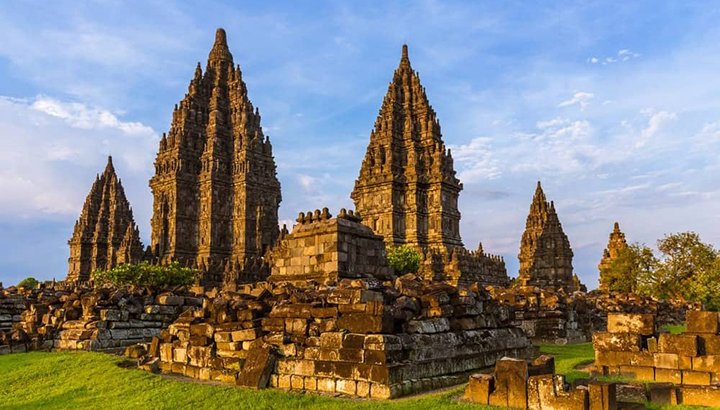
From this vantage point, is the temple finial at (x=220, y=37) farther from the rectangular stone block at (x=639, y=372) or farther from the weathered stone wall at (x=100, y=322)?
the rectangular stone block at (x=639, y=372)

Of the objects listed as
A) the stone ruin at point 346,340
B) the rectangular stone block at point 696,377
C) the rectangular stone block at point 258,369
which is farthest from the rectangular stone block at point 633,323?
the rectangular stone block at point 258,369

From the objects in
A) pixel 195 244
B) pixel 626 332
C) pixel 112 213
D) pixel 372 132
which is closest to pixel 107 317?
pixel 626 332

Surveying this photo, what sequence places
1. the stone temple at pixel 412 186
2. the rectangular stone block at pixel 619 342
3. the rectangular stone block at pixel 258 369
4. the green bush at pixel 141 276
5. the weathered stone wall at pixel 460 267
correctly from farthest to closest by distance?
the stone temple at pixel 412 186 → the weathered stone wall at pixel 460 267 → the green bush at pixel 141 276 → the rectangular stone block at pixel 619 342 → the rectangular stone block at pixel 258 369

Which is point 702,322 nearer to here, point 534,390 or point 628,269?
point 534,390

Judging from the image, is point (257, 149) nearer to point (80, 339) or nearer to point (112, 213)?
point (112, 213)

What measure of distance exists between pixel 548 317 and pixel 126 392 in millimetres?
12890

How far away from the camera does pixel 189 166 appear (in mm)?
59312

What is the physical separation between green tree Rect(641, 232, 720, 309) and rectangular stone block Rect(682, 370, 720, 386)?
34363 mm

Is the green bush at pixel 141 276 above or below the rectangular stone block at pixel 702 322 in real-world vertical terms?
above

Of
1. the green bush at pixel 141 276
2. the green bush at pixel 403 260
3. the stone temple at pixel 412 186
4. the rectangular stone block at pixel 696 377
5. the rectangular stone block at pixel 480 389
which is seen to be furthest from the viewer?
the stone temple at pixel 412 186

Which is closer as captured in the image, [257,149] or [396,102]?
[396,102]

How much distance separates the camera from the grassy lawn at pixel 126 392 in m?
7.68

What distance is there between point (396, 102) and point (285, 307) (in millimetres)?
42191

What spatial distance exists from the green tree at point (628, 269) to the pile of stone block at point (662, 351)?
3690 centimetres
